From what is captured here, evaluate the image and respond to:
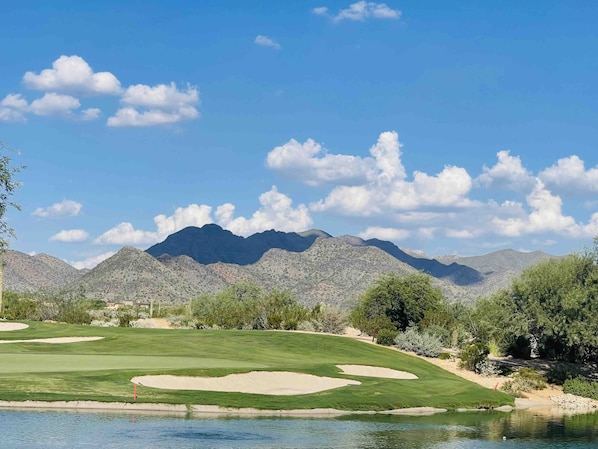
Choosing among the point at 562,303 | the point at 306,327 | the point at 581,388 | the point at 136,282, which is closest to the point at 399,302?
the point at 306,327

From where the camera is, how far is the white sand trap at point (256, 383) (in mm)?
41812

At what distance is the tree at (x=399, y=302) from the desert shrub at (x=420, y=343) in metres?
8.69

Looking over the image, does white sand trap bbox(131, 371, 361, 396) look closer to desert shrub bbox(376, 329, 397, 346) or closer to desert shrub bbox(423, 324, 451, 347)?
desert shrub bbox(376, 329, 397, 346)

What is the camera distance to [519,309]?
5866 centimetres

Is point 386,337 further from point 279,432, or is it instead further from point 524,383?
point 279,432

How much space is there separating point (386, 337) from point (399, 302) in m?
12.1

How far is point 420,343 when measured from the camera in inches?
2638

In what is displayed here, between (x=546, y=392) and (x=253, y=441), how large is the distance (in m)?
29.6

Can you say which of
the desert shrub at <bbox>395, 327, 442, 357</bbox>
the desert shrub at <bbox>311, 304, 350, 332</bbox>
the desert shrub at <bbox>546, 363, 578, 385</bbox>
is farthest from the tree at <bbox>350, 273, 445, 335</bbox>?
the desert shrub at <bbox>546, 363, 578, 385</bbox>

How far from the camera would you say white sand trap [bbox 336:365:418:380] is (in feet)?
171

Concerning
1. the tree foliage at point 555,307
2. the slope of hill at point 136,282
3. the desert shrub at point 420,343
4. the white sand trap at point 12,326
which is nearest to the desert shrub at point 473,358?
the tree foliage at point 555,307

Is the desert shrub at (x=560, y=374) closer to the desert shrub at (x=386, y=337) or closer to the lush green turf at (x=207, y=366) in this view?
the lush green turf at (x=207, y=366)

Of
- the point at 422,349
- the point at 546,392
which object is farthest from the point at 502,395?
the point at 422,349

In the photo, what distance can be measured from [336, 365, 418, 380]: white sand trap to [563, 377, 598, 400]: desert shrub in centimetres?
1052
